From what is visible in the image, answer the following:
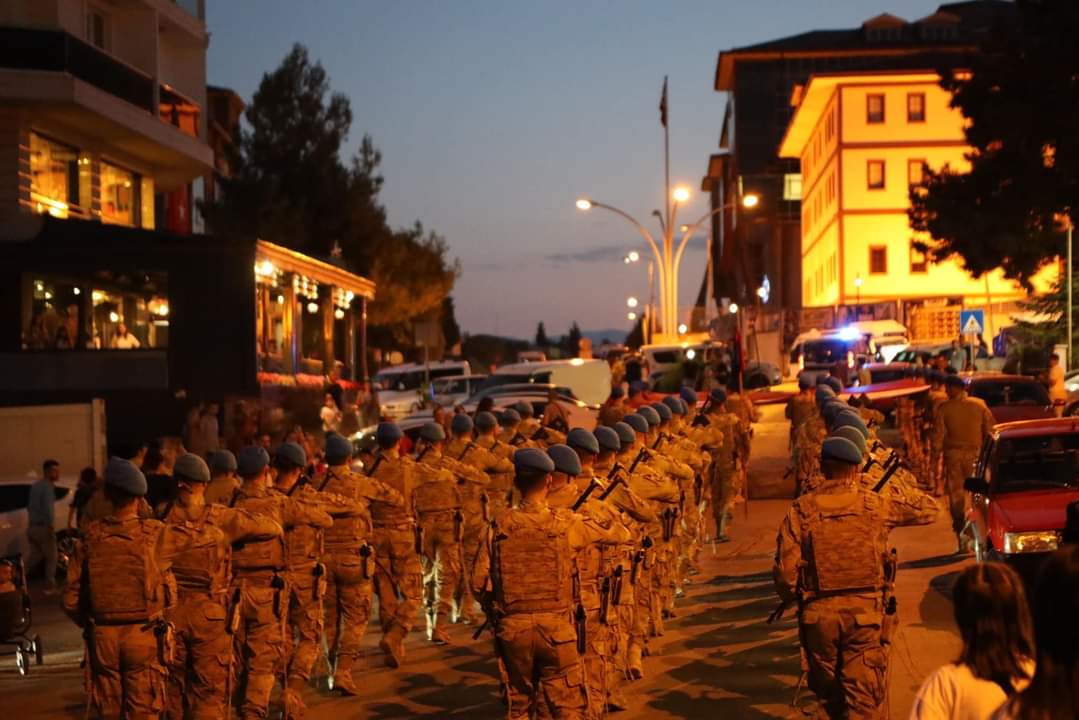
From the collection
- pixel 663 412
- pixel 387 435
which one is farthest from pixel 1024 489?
pixel 387 435

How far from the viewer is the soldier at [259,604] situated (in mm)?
10547

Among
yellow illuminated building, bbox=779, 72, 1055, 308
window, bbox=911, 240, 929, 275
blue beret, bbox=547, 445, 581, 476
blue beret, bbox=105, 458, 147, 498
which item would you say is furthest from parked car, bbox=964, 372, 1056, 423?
window, bbox=911, 240, 929, 275

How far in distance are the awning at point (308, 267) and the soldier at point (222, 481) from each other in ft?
59.9

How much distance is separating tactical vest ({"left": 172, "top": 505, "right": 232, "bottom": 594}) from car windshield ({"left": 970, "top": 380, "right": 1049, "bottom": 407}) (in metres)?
16.3

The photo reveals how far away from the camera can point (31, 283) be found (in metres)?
31.3

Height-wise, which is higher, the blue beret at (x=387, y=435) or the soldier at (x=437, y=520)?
the blue beret at (x=387, y=435)

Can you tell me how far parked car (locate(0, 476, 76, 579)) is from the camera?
20125 mm

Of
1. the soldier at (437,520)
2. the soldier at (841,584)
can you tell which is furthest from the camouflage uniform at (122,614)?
the soldier at (437,520)

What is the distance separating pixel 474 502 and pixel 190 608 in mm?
6152

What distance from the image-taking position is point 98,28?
121 ft

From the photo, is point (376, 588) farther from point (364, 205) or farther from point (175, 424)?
point (364, 205)

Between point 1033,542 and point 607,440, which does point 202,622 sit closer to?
point 607,440

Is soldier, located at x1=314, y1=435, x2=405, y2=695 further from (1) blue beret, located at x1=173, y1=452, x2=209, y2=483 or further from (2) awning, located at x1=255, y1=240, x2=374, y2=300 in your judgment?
(2) awning, located at x1=255, y1=240, x2=374, y2=300

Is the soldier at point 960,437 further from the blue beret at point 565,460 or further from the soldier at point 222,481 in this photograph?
the blue beret at point 565,460
